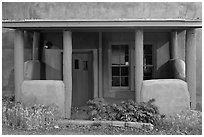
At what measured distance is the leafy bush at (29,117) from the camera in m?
8.52

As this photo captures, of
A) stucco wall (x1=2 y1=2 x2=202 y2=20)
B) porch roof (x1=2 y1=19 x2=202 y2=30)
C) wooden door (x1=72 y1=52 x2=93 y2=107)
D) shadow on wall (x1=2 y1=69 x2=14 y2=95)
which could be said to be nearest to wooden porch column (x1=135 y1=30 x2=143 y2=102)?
porch roof (x1=2 y1=19 x2=202 y2=30)

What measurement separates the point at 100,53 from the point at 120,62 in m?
0.79

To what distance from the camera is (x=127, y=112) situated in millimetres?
8945

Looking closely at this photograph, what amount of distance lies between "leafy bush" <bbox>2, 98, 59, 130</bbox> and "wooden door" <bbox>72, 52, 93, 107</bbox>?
2771 mm

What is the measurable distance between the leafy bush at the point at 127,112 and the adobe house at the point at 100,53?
19.7 inches

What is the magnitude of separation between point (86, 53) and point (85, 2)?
181cm

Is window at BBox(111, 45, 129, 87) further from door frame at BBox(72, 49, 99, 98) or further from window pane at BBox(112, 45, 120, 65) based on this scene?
door frame at BBox(72, 49, 99, 98)

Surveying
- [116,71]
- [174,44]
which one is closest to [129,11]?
[174,44]

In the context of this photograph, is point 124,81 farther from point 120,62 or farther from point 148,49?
→ point 148,49

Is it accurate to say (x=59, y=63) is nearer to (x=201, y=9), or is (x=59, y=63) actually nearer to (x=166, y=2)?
(x=166, y=2)

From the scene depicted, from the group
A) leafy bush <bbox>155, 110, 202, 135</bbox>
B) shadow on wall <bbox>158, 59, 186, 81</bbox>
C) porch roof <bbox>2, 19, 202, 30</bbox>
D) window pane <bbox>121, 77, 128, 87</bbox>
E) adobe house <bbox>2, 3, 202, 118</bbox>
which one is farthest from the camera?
window pane <bbox>121, 77, 128, 87</bbox>

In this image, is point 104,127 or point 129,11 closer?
point 104,127

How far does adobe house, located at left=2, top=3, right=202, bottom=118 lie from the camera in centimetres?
966

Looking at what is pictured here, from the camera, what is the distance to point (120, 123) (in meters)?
8.45
